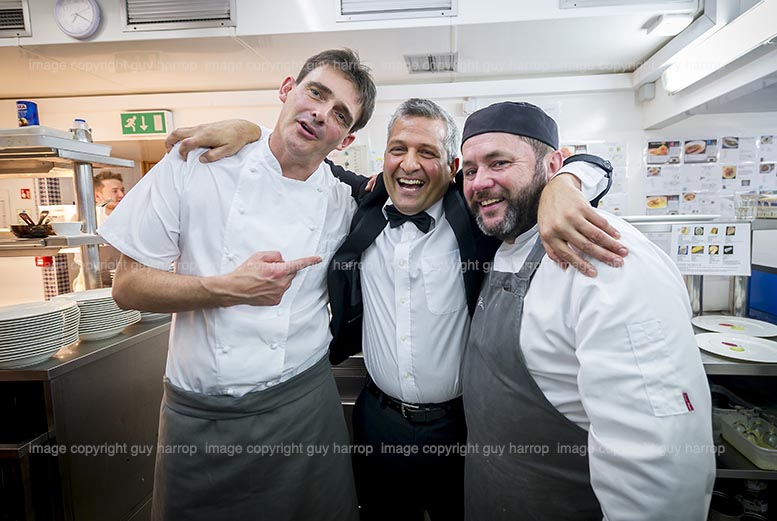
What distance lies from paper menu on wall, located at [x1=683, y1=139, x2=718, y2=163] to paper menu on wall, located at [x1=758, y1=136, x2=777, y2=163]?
1.12 feet

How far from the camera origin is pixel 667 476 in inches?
34.6

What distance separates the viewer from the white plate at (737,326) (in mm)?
2002

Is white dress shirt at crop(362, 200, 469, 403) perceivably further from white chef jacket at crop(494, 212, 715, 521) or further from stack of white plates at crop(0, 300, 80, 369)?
stack of white plates at crop(0, 300, 80, 369)

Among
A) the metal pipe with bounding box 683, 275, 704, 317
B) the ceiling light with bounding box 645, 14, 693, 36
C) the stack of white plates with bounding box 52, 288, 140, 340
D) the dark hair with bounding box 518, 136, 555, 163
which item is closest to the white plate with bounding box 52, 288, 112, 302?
the stack of white plates with bounding box 52, 288, 140, 340

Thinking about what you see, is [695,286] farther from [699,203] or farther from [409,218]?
[409,218]

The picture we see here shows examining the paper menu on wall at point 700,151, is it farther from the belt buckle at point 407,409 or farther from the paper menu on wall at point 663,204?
the belt buckle at point 407,409

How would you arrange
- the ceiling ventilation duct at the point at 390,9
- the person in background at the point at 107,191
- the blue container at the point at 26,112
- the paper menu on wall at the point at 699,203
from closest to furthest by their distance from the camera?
1. the blue container at the point at 26,112
2. the ceiling ventilation duct at the point at 390,9
3. the paper menu on wall at the point at 699,203
4. the person in background at the point at 107,191

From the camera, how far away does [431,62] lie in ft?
10.8

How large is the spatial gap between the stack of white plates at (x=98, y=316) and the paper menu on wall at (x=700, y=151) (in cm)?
439

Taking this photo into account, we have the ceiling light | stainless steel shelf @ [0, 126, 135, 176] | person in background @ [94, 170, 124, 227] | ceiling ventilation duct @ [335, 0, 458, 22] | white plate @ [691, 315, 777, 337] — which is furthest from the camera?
person in background @ [94, 170, 124, 227]

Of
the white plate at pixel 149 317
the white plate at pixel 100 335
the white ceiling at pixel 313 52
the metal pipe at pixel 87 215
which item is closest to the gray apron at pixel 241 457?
the white plate at pixel 100 335

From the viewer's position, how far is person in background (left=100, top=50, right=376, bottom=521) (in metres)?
1.28

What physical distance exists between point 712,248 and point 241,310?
238 centimetres

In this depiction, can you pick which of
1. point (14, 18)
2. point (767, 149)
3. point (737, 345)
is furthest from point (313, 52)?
point (767, 149)
